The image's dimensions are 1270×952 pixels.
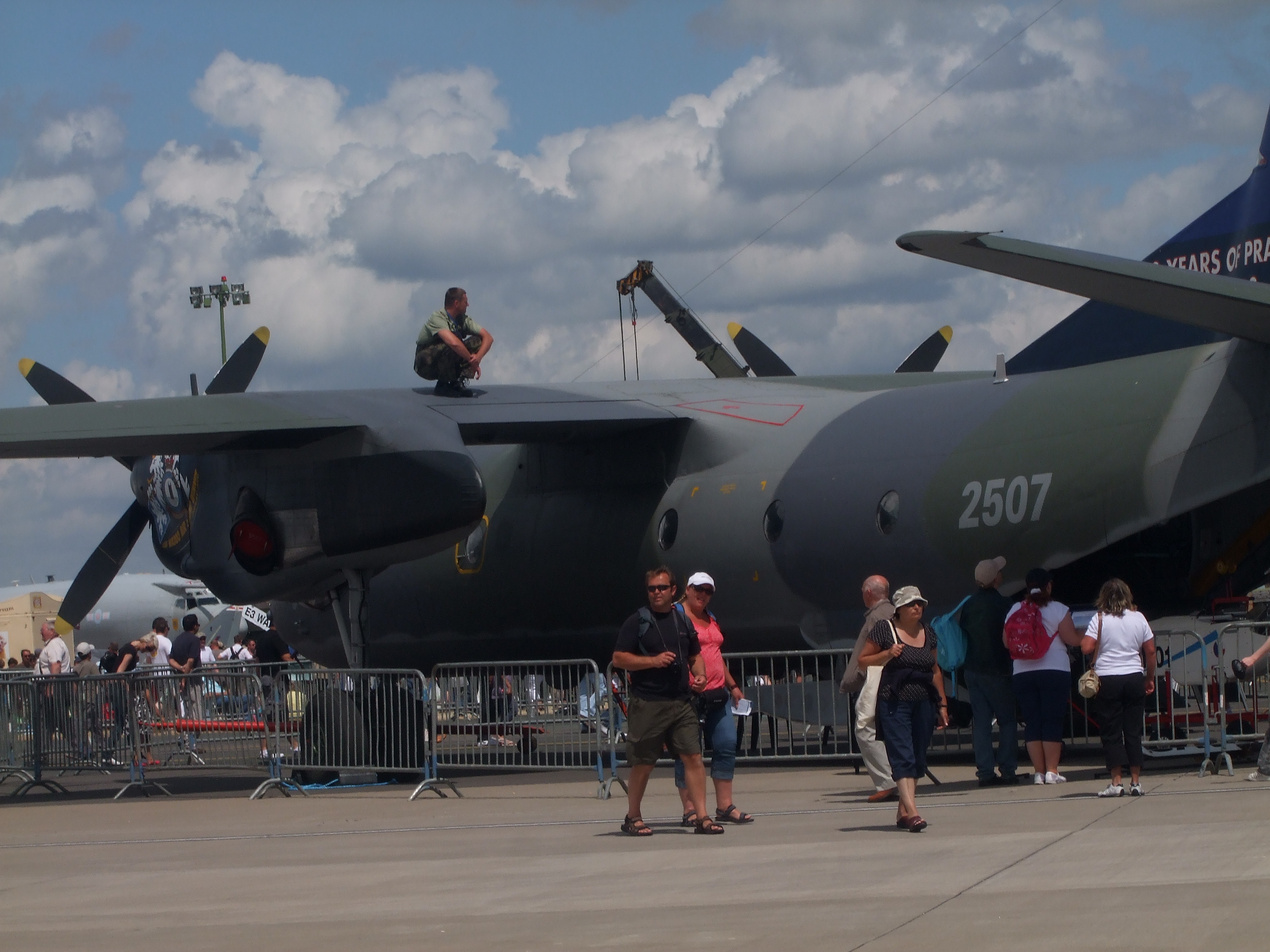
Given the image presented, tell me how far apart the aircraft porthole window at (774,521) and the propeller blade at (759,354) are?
234 inches

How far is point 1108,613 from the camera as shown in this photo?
432 inches

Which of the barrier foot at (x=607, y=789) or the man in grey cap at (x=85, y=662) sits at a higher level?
the man in grey cap at (x=85, y=662)

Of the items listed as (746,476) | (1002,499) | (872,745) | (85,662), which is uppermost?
(746,476)

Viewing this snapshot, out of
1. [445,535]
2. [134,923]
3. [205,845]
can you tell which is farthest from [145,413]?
[134,923]

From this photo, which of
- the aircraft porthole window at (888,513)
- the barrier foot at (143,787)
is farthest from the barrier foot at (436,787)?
the aircraft porthole window at (888,513)

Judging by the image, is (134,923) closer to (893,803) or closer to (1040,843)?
(1040,843)

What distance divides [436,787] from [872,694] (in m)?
4.55

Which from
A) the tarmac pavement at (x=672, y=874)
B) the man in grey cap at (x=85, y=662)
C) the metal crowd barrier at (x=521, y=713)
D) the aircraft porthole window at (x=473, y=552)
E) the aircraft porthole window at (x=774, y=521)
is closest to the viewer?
the tarmac pavement at (x=672, y=874)

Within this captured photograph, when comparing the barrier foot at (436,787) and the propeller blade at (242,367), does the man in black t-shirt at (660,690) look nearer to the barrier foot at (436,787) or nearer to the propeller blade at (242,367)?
the barrier foot at (436,787)

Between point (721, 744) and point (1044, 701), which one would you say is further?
point (1044, 701)

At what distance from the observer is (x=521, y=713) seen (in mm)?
14031

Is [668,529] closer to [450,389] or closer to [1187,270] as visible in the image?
[450,389]

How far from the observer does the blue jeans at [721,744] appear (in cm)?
1047

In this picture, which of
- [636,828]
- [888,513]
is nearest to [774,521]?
[888,513]
